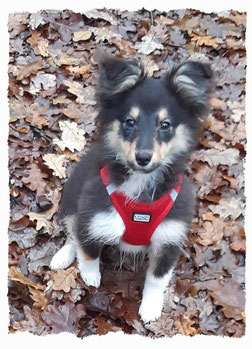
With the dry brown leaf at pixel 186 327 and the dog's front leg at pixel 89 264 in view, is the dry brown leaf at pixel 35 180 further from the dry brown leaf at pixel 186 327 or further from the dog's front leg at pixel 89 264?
the dry brown leaf at pixel 186 327

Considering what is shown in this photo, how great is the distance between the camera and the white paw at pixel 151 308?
165 inches

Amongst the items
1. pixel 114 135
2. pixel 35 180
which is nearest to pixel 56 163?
pixel 35 180

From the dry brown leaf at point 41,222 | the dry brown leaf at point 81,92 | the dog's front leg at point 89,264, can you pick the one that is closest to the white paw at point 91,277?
the dog's front leg at point 89,264

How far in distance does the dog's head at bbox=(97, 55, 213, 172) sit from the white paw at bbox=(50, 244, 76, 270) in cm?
148

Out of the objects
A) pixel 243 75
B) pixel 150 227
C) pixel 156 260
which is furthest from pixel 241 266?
pixel 243 75

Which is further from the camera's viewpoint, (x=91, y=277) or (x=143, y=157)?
(x=91, y=277)

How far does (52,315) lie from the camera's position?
4.10 meters

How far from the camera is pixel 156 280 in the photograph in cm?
413

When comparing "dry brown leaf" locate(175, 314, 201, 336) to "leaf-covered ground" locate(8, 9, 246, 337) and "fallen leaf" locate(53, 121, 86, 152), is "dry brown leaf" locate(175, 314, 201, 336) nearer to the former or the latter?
"leaf-covered ground" locate(8, 9, 246, 337)

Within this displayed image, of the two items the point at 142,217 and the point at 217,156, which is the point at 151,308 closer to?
the point at 142,217

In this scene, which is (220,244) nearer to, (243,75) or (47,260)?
(47,260)

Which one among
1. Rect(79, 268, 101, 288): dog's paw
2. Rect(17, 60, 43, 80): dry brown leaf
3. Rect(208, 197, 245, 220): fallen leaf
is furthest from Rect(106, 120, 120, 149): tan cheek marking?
Rect(17, 60, 43, 80): dry brown leaf

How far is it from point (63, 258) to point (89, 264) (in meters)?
0.40

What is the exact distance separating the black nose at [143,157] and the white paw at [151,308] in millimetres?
1673
